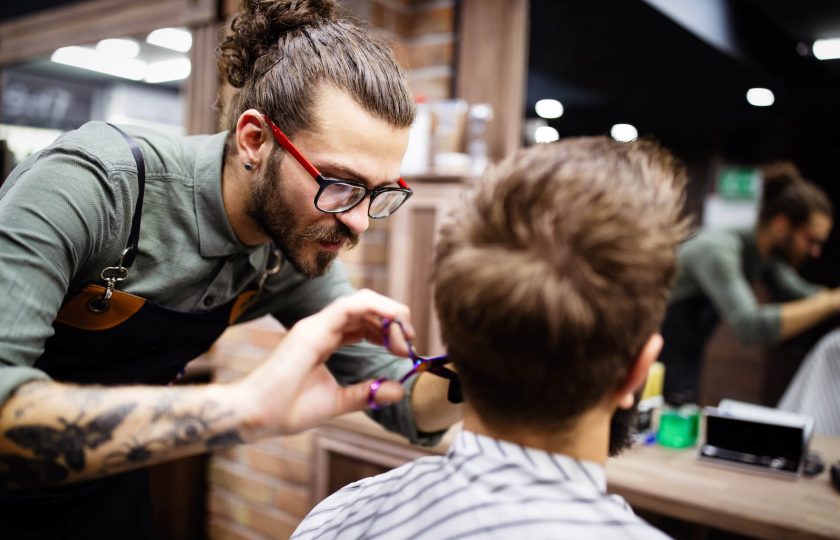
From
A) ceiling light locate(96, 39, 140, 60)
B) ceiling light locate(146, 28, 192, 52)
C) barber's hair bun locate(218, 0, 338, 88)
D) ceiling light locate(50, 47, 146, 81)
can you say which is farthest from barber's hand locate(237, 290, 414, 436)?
ceiling light locate(50, 47, 146, 81)

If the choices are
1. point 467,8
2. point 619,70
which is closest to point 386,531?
point 467,8

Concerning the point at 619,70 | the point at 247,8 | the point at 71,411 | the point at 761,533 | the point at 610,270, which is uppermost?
the point at 619,70

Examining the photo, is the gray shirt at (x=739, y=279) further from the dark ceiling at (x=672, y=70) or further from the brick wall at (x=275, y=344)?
the brick wall at (x=275, y=344)

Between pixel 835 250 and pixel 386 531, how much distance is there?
229 cm

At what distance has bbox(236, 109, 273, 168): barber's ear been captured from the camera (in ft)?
3.95

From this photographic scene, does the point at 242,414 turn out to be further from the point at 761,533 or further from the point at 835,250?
the point at 835,250

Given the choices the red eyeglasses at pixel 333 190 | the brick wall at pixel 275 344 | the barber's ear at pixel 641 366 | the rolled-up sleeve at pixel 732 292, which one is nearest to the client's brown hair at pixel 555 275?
the barber's ear at pixel 641 366

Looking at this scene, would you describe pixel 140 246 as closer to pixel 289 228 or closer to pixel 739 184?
pixel 289 228

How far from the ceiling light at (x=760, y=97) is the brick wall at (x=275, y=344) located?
1335 mm

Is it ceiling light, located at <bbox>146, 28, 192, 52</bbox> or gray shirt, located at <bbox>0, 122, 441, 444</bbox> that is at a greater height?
ceiling light, located at <bbox>146, 28, 192, 52</bbox>

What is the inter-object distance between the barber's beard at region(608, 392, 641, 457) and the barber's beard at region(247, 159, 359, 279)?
23.4 inches

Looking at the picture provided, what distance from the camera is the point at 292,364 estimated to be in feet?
2.61

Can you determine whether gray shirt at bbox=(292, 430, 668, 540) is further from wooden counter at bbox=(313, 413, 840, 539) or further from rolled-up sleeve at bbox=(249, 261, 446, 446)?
wooden counter at bbox=(313, 413, 840, 539)

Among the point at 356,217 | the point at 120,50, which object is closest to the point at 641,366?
the point at 356,217
